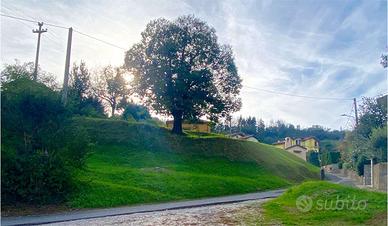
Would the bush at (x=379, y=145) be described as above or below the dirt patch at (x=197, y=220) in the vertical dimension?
above

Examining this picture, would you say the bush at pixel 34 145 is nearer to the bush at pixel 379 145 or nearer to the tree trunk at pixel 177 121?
the bush at pixel 379 145

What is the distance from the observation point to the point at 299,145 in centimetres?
7575

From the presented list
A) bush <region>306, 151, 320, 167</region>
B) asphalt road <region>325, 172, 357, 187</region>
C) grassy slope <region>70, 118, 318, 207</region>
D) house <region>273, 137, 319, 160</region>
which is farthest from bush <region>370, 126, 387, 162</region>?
bush <region>306, 151, 320, 167</region>

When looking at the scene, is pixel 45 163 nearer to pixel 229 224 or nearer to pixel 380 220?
pixel 229 224

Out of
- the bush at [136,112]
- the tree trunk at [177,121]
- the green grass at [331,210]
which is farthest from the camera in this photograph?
the bush at [136,112]

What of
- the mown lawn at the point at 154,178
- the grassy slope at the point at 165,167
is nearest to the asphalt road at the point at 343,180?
the grassy slope at the point at 165,167

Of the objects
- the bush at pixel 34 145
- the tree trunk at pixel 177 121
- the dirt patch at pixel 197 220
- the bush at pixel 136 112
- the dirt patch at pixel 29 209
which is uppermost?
the bush at pixel 136 112

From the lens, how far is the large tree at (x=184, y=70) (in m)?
33.0

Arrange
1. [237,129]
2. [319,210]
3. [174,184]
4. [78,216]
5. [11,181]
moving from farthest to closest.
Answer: [237,129] < [174,184] < [11,181] < [78,216] < [319,210]

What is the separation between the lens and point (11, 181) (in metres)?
14.9

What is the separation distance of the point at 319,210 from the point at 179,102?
23062 millimetres

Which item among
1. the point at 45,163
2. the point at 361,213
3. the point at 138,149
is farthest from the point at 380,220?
the point at 138,149

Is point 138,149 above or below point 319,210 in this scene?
above

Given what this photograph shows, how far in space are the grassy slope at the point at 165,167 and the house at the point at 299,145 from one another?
33.6 meters
